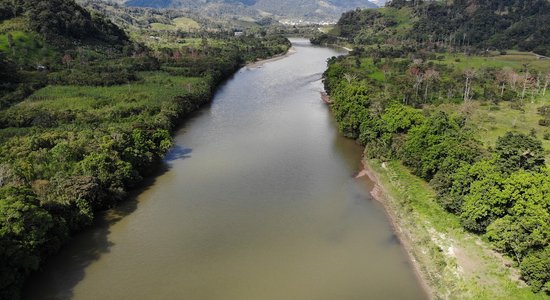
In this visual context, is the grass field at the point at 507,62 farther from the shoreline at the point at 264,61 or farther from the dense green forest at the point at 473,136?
the shoreline at the point at 264,61

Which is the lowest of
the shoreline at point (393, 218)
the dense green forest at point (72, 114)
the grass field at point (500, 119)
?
the shoreline at point (393, 218)

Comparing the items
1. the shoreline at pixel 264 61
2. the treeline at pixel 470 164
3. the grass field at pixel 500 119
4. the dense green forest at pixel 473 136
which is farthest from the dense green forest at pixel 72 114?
the grass field at pixel 500 119

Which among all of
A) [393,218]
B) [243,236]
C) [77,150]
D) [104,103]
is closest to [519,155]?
[393,218]

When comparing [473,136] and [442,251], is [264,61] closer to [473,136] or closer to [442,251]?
[473,136]

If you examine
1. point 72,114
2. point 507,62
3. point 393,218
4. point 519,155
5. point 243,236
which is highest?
point 507,62

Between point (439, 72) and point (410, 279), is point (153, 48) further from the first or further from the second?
point (410, 279)

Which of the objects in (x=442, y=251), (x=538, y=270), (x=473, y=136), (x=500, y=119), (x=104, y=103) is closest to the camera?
(x=538, y=270)
